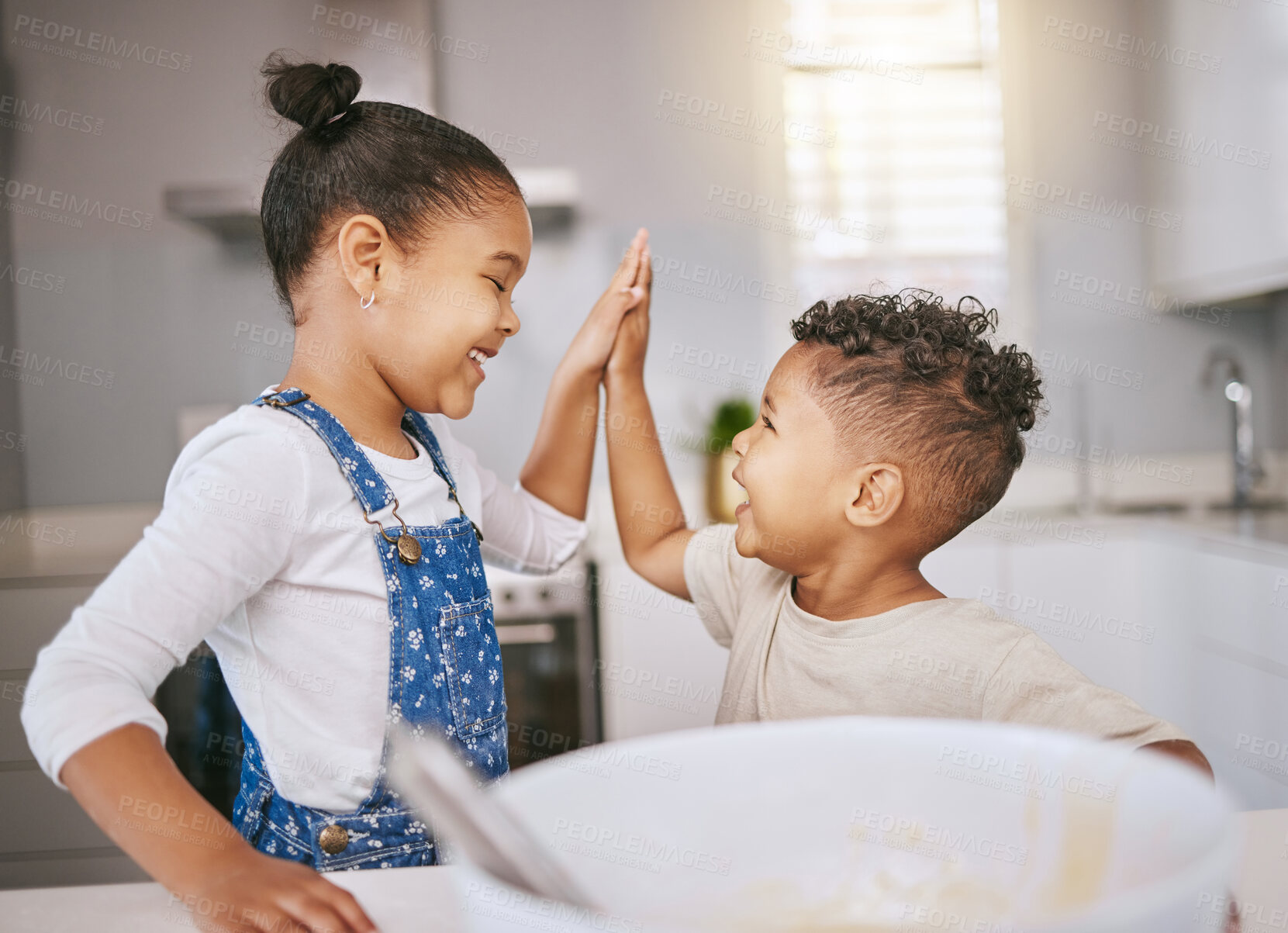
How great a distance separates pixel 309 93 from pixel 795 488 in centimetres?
56

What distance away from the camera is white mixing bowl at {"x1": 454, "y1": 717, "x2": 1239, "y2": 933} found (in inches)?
18.0

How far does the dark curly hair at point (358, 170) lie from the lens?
0.84 m

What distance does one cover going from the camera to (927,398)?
2.95ft

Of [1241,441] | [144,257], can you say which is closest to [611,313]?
[144,257]

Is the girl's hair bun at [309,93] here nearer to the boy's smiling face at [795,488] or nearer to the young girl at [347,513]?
the young girl at [347,513]

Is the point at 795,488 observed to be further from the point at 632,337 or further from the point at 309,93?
the point at 309,93

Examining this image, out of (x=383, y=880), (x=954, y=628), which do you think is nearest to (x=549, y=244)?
(x=954, y=628)

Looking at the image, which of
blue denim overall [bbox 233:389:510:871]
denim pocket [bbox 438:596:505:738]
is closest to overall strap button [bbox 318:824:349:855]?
blue denim overall [bbox 233:389:510:871]

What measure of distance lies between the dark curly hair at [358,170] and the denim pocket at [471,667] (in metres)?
0.31

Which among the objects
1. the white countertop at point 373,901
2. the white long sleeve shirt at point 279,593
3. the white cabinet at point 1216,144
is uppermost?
the white cabinet at point 1216,144

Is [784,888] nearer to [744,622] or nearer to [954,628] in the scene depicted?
[954,628]

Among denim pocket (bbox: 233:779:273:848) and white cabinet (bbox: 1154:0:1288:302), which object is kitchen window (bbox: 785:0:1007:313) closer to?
white cabinet (bbox: 1154:0:1288:302)

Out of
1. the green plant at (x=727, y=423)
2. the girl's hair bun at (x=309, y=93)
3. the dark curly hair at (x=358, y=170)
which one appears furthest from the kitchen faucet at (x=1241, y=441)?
the girl's hair bun at (x=309, y=93)

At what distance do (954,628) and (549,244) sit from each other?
207 centimetres
